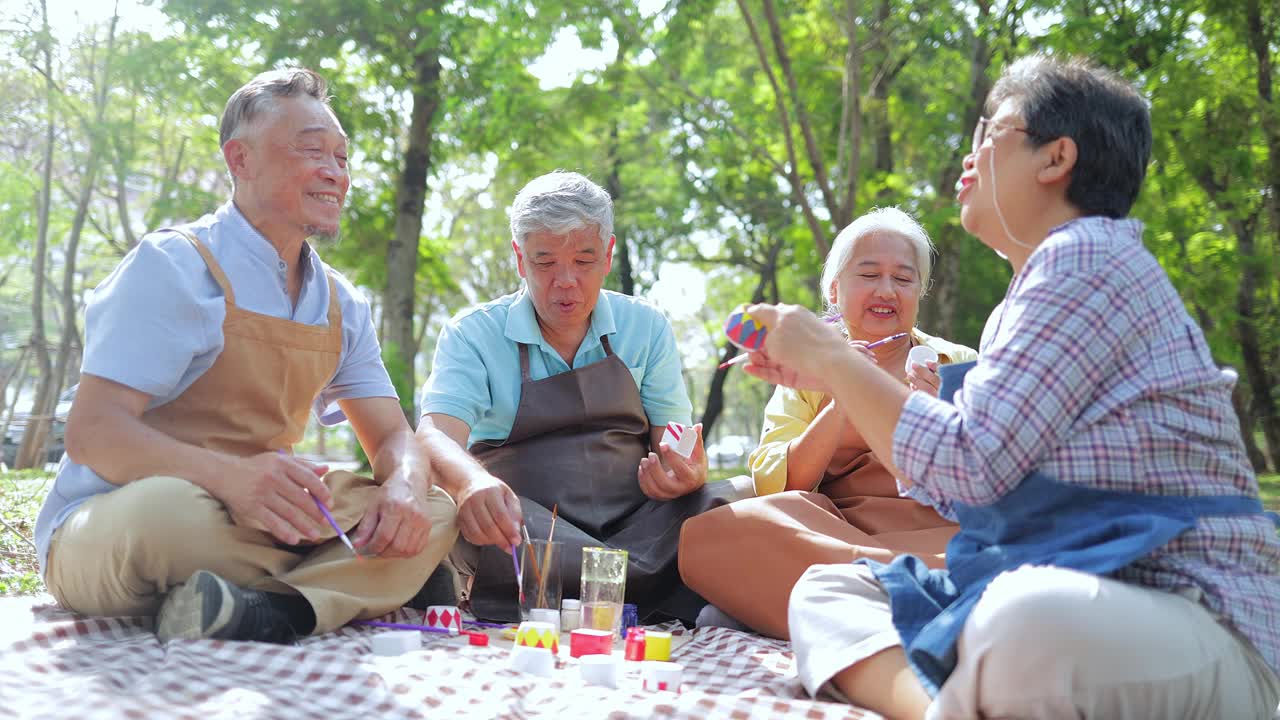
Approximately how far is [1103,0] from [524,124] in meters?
5.92

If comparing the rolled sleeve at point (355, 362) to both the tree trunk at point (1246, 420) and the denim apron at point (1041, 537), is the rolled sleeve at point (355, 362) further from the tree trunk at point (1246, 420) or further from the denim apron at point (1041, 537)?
the tree trunk at point (1246, 420)

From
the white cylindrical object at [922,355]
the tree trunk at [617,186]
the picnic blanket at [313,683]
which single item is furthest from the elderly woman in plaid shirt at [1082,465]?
the tree trunk at [617,186]

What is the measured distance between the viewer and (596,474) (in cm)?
406

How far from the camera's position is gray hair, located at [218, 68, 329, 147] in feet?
11.1

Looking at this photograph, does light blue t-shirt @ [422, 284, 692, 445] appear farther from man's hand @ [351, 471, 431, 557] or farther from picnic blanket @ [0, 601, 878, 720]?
picnic blanket @ [0, 601, 878, 720]

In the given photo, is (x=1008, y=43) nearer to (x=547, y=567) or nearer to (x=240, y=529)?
(x=547, y=567)

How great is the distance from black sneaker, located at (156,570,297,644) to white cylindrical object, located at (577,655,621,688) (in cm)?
87

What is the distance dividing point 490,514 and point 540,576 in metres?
0.31

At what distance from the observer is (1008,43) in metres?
10.7

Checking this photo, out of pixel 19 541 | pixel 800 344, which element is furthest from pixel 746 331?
pixel 19 541

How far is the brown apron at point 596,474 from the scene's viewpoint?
3912 mm

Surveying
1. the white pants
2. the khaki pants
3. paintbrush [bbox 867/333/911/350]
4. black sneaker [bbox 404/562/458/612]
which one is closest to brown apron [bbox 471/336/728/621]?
black sneaker [bbox 404/562/458/612]

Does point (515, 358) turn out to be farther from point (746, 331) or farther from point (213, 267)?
point (746, 331)

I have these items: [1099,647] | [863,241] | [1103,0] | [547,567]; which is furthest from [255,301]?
[1103,0]
